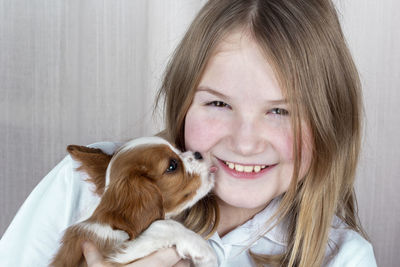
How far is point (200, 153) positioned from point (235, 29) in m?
0.42

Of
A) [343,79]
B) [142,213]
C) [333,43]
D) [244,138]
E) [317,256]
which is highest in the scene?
[333,43]

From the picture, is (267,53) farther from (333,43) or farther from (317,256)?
(317,256)

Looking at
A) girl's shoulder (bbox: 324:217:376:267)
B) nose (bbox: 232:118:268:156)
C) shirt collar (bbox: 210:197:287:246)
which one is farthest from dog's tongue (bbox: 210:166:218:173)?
girl's shoulder (bbox: 324:217:376:267)

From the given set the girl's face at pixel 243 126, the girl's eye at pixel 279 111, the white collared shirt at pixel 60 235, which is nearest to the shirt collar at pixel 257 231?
the white collared shirt at pixel 60 235

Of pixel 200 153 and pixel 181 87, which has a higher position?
pixel 181 87

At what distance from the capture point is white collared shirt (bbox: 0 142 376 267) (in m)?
1.99

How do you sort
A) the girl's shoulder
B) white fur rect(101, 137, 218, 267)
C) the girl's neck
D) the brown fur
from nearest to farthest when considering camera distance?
the brown fur → white fur rect(101, 137, 218, 267) → the girl's shoulder → the girl's neck

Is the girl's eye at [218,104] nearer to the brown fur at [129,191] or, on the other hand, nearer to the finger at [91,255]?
the brown fur at [129,191]

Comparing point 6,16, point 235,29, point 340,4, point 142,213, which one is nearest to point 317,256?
point 142,213

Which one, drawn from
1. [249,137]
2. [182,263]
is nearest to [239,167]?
[249,137]

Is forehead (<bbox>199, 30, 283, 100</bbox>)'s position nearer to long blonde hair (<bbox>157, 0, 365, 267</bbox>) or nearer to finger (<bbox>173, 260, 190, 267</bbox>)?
long blonde hair (<bbox>157, 0, 365, 267</bbox>)

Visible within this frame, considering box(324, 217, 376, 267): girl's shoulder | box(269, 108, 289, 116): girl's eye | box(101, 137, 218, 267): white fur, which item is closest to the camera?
box(101, 137, 218, 267): white fur

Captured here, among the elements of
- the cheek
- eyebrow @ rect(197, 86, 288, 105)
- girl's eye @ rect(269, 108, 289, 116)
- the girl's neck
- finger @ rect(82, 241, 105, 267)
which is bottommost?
the girl's neck

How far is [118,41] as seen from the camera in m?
2.90
